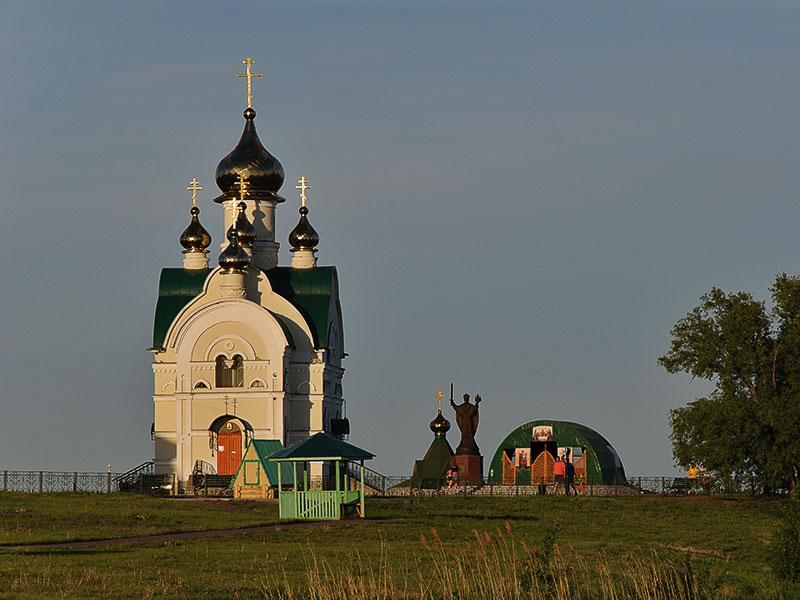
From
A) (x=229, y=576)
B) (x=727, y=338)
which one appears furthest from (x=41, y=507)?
(x=727, y=338)

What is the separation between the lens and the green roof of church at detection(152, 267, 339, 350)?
46.0 m

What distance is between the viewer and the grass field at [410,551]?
607 inches

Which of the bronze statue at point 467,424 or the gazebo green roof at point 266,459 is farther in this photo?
the bronze statue at point 467,424

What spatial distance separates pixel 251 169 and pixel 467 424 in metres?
11.3

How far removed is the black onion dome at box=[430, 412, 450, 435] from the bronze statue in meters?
4.17

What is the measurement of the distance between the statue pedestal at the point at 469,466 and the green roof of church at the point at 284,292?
5622mm

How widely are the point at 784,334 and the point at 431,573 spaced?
2147cm

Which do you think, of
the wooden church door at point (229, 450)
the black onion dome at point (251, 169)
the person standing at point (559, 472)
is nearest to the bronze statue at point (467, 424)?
the person standing at point (559, 472)

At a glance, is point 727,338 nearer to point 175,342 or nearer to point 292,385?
point 292,385

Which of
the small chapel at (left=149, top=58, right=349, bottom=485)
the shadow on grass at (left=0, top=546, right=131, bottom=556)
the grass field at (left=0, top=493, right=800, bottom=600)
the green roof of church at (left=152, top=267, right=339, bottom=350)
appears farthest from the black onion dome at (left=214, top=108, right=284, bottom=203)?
the shadow on grass at (left=0, top=546, right=131, bottom=556)

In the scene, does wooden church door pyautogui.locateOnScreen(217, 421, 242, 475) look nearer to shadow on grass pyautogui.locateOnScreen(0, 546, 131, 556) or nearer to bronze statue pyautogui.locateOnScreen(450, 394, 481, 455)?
bronze statue pyautogui.locateOnScreen(450, 394, 481, 455)

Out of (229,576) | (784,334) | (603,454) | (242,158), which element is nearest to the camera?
(229,576)

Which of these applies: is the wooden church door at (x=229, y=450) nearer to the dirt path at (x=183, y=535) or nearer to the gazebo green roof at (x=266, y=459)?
the gazebo green roof at (x=266, y=459)

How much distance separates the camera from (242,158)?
47.8 m
